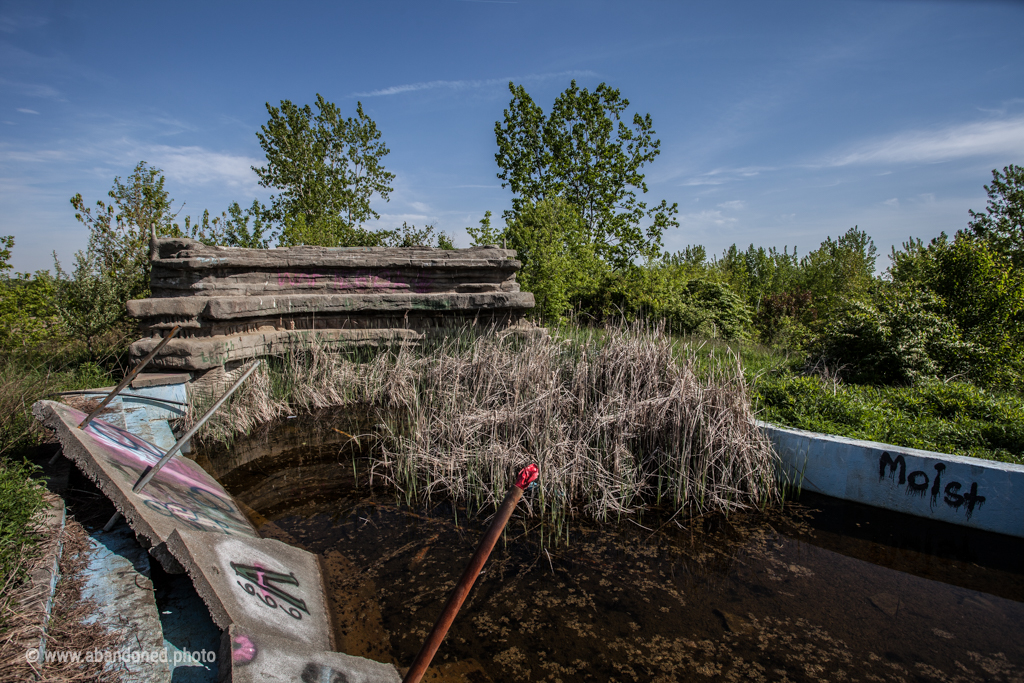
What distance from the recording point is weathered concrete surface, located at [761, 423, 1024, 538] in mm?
4055

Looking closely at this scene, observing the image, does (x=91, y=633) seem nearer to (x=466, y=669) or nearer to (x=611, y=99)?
(x=466, y=669)

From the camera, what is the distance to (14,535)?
2393 mm

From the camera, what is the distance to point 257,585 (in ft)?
8.64

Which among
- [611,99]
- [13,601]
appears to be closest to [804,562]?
[13,601]

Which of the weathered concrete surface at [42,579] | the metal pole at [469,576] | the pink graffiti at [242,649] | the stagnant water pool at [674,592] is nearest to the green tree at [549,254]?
the stagnant water pool at [674,592]

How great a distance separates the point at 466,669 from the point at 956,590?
3.56m

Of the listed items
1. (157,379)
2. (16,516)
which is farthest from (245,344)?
(16,516)

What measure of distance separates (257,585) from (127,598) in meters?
0.58

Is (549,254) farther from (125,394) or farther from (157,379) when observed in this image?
(125,394)

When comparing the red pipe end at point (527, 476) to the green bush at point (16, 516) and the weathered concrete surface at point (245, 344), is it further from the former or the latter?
the weathered concrete surface at point (245, 344)

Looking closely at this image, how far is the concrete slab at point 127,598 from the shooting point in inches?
80.7

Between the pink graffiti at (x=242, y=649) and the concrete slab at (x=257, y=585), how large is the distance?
0.31ft

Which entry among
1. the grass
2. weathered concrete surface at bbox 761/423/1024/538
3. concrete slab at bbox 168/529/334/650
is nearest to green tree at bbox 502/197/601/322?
the grass

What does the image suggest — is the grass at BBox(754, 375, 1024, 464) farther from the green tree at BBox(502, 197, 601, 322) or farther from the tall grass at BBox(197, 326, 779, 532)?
the green tree at BBox(502, 197, 601, 322)
